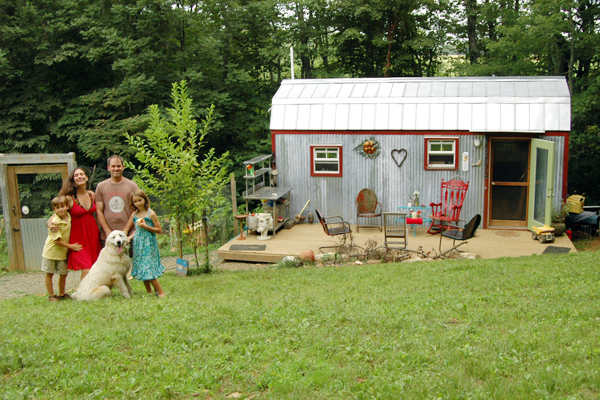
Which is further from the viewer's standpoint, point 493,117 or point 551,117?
point 493,117

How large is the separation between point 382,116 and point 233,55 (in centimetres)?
1139

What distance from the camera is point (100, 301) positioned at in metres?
6.24

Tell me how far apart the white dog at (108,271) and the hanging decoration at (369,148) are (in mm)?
7435

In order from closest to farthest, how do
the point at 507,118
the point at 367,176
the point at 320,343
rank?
the point at 320,343
the point at 507,118
the point at 367,176

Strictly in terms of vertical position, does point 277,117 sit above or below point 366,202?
above

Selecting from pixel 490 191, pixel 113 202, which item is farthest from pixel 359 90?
pixel 113 202

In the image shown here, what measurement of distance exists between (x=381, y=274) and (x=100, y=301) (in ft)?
13.8

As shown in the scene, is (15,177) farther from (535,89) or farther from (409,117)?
(535,89)

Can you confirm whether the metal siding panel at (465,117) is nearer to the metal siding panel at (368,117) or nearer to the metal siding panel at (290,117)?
the metal siding panel at (368,117)

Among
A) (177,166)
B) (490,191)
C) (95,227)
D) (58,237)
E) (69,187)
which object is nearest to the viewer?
(58,237)

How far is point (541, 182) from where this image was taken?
11414 millimetres

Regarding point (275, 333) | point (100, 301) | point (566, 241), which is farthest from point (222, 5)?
point (275, 333)

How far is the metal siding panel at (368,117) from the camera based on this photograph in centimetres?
1256

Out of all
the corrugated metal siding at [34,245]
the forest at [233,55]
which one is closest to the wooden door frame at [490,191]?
the forest at [233,55]
